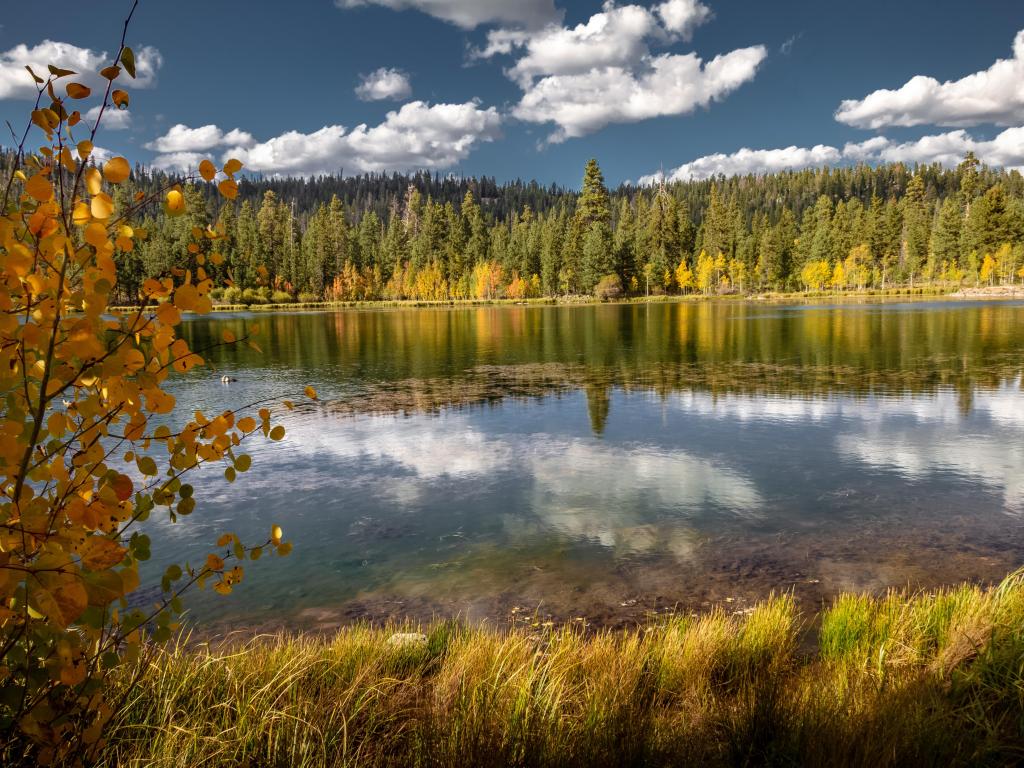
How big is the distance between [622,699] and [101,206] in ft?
12.7

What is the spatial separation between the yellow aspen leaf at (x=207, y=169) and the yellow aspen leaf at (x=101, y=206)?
0.41m

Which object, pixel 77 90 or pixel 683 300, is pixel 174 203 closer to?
pixel 77 90

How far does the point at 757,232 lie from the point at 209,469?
392 feet

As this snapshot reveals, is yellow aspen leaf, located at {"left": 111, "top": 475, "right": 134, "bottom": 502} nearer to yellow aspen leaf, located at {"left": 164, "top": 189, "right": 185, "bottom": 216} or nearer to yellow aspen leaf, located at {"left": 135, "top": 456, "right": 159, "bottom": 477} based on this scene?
yellow aspen leaf, located at {"left": 135, "top": 456, "right": 159, "bottom": 477}

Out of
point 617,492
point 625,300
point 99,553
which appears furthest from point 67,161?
point 625,300

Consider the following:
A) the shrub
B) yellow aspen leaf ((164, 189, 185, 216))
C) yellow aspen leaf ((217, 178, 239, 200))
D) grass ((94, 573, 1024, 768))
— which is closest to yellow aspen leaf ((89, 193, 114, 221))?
yellow aspen leaf ((164, 189, 185, 216))

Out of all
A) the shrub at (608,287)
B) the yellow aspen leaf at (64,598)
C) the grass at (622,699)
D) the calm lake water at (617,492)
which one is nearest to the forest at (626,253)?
the shrub at (608,287)

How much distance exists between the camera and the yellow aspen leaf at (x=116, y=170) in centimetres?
185

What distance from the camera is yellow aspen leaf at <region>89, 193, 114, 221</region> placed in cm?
178

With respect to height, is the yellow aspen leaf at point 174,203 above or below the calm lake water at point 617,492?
above

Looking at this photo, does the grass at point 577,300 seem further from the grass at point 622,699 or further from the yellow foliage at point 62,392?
the yellow foliage at point 62,392

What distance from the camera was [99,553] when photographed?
1.93 metres

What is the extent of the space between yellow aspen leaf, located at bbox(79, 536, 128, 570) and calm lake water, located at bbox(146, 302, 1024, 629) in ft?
16.5

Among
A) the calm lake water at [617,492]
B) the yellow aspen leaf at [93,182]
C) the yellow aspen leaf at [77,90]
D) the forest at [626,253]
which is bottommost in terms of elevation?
the calm lake water at [617,492]
